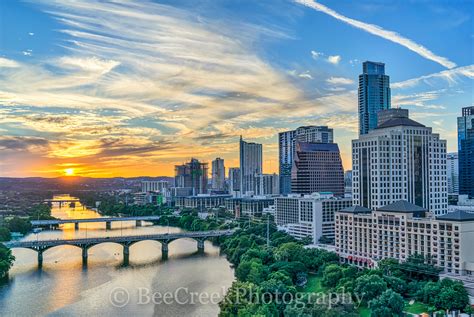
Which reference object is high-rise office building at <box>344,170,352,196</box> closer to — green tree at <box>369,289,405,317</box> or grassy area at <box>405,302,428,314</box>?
grassy area at <box>405,302,428,314</box>

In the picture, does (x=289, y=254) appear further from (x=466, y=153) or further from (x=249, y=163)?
(x=249, y=163)

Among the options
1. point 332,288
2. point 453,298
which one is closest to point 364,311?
point 332,288

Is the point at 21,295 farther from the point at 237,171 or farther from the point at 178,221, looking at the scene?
the point at 237,171

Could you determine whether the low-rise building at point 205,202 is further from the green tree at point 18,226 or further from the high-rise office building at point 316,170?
the green tree at point 18,226

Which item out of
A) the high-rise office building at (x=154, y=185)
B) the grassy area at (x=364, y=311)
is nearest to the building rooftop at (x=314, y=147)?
the grassy area at (x=364, y=311)

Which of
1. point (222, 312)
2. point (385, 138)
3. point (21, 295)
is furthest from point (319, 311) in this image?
point (385, 138)
